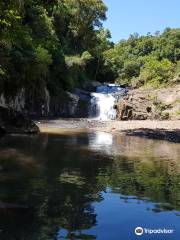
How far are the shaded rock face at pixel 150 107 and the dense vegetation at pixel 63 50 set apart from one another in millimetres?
7451

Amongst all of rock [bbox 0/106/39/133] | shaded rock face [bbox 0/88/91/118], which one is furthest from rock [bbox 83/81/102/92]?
rock [bbox 0/106/39/133]

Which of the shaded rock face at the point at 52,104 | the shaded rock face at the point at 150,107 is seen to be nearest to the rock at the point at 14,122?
the shaded rock face at the point at 52,104

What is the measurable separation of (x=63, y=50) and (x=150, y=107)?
19.6 metres

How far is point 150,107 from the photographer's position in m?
48.1

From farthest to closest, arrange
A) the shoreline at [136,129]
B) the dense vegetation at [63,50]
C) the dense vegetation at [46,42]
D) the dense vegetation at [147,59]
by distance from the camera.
→ the dense vegetation at [147,59] → the shoreline at [136,129] → the dense vegetation at [63,50] → the dense vegetation at [46,42]

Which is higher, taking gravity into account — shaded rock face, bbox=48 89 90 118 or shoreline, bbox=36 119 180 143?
shaded rock face, bbox=48 89 90 118

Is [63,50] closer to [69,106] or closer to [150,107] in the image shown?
[69,106]

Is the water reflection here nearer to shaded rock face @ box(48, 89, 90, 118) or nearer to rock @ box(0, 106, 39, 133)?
rock @ box(0, 106, 39, 133)

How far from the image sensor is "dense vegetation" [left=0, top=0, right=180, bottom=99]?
30.7m

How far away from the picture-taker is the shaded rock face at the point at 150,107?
46312mm

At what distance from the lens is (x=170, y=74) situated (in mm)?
60719

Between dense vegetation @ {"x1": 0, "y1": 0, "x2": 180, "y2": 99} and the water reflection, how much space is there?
632 centimetres

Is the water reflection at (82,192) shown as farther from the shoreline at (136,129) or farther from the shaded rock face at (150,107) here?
the shaded rock face at (150,107)

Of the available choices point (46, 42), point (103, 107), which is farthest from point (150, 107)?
point (46, 42)
